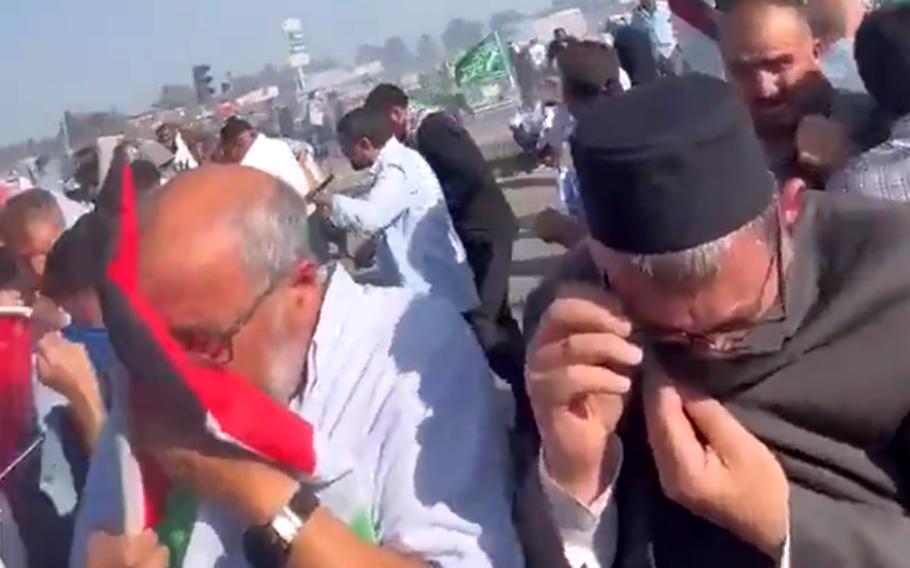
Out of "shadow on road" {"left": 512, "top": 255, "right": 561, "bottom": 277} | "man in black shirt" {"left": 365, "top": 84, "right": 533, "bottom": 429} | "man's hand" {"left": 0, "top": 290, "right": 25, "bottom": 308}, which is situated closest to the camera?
"man's hand" {"left": 0, "top": 290, "right": 25, "bottom": 308}

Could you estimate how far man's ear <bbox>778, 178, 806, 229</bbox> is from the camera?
7.38 ft

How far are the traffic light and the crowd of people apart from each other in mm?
23013

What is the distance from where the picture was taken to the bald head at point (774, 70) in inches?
137

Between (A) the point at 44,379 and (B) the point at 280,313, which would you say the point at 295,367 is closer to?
(B) the point at 280,313

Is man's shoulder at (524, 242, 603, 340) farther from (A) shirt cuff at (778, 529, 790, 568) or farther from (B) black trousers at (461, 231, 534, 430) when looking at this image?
(B) black trousers at (461, 231, 534, 430)

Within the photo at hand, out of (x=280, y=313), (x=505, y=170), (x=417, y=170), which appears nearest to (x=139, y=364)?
(x=280, y=313)

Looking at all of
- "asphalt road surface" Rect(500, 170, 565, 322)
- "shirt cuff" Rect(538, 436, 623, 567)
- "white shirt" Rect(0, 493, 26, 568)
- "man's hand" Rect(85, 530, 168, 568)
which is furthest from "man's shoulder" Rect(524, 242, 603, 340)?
"asphalt road surface" Rect(500, 170, 565, 322)

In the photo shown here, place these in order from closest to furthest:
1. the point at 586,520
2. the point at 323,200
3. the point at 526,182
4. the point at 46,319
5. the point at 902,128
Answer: the point at 586,520 → the point at 902,128 → the point at 46,319 → the point at 323,200 → the point at 526,182

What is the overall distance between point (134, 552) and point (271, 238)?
1.75 ft

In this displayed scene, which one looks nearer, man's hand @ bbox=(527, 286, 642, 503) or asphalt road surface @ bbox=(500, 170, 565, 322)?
man's hand @ bbox=(527, 286, 642, 503)

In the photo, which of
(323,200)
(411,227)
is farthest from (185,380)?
(323,200)

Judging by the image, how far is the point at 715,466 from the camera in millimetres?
2121

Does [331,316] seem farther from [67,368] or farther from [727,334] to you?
[67,368]

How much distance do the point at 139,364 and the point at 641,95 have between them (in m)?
0.81
